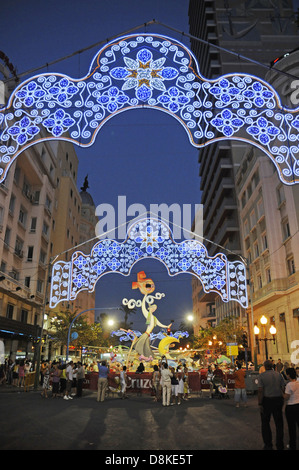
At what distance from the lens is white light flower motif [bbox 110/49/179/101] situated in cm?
1080

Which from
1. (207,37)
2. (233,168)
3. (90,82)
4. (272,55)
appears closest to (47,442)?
(90,82)

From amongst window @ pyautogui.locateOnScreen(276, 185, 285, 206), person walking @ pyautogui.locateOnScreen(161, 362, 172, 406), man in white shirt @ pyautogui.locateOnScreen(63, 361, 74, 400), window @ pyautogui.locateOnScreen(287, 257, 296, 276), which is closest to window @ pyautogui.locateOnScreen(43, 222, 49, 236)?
window @ pyautogui.locateOnScreen(276, 185, 285, 206)

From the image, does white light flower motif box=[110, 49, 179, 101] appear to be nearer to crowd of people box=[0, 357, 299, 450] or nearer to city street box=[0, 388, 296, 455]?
crowd of people box=[0, 357, 299, 450]

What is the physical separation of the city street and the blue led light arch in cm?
687

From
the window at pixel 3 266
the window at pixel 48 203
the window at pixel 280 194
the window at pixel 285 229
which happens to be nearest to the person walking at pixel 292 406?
the window at pixel 285 229

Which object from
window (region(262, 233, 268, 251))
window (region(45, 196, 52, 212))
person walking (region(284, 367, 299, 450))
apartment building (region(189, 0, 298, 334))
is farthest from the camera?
apartment building (region(189, 0, 298, 334))

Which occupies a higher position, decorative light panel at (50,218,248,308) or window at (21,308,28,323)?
decorative light panel at (50,218,248,308)

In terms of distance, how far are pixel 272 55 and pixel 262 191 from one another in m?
38.5

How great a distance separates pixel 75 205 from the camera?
6612 cm

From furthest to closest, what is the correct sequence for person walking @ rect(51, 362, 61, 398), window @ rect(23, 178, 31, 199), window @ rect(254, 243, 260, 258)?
1. window @ rect(254, 243, 260, 258)
2. window @ rect(23, 178, 31, 199)
3. person walking @ rect(51, 362, 61, 398)

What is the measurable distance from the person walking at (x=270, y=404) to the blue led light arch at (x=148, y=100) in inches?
215

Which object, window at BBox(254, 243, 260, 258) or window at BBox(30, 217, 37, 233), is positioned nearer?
window at BBox(30, 217, 37, 233)

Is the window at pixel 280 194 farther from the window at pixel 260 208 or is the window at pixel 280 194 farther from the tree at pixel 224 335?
the tree at pixel 224 335
